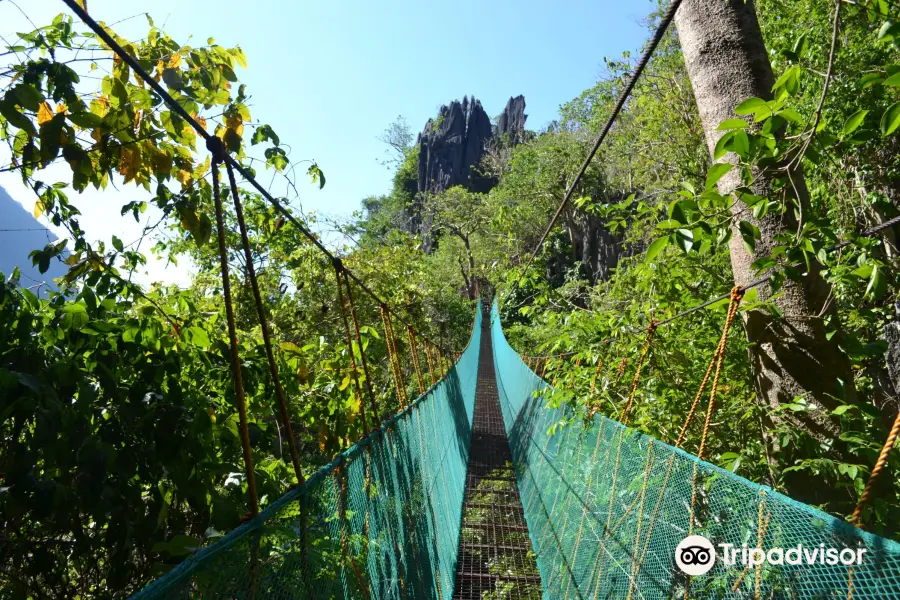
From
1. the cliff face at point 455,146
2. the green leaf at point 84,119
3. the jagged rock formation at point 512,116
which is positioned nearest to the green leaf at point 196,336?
the green leaf at point 84,119

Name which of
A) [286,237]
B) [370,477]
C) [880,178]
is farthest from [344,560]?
Answer: [286,237]

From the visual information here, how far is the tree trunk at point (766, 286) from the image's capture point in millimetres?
1332

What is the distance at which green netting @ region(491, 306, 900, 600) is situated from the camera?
0.66 meters

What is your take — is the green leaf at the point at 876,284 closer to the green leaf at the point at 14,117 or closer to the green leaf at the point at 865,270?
the green leaf at the point at 865,270

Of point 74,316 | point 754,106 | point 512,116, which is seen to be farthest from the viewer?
point 512,116

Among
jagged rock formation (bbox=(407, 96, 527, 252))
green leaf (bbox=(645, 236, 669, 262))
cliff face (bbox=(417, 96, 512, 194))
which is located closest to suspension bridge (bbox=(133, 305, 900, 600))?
green leaf (bbox=(645, 236, 669, 262))

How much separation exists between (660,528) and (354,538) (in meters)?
0.62

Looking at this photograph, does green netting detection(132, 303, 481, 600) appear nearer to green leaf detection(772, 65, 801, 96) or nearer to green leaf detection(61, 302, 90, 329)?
green leaf detection(61, 302, 90, 329)

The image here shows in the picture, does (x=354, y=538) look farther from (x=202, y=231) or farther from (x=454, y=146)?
(x=454, y=146)

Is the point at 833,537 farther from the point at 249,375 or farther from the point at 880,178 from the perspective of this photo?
the point at 880,178

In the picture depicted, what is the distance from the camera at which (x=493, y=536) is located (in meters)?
3.17

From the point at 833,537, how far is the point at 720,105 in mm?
1246

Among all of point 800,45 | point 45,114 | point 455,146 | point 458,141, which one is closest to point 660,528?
point 800,45

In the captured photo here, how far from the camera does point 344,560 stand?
40.8 inches
